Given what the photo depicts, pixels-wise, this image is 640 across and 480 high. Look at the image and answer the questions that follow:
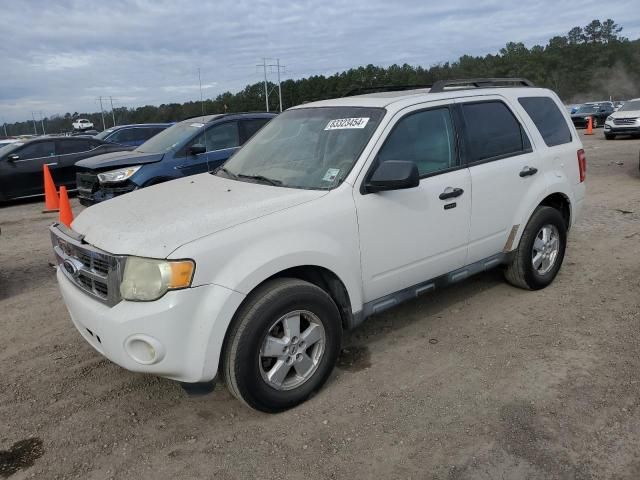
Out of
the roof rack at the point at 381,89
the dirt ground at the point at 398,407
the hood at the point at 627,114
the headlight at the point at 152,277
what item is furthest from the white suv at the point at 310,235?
the hood at the point at 627,114

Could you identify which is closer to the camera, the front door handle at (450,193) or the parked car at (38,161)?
the front door handle at (450,193)

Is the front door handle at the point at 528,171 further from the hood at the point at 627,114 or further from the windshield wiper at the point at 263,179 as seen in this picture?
the hood at the point at 627,114

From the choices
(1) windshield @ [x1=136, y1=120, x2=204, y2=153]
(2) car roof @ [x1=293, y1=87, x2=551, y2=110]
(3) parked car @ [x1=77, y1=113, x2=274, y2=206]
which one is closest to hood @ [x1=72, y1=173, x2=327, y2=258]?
(2) car roof @ [x1=293, y1=87, x2=551, y2=110]

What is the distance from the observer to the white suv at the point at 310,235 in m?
2.82

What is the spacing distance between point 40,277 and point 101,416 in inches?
135

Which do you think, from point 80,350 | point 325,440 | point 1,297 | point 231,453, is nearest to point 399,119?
point 325,440

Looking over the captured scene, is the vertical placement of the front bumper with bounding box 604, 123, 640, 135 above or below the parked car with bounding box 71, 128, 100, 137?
below

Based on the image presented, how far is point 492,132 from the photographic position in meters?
4.38

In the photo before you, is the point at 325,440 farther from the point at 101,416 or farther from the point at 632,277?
the point at 632,277

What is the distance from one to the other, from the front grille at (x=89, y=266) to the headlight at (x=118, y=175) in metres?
4.55

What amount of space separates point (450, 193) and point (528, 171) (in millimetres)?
1073

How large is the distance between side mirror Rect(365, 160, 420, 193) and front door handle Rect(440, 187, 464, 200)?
585mm

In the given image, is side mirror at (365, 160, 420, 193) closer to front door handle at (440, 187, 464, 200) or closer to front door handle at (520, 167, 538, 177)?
front door handle at (440, 187, 464, 200)

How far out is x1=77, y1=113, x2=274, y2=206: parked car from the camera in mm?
7941
